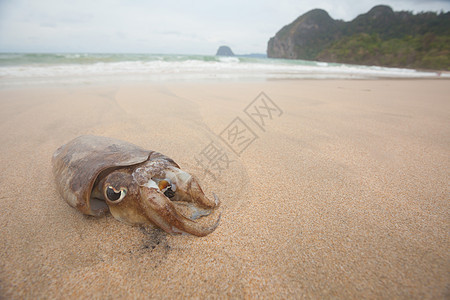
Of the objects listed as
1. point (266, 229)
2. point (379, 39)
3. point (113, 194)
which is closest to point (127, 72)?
point (113, 194)

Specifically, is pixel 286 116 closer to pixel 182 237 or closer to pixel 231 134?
pixel 231 134

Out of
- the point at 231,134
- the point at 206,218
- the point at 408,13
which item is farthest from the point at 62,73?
the point at 408,13

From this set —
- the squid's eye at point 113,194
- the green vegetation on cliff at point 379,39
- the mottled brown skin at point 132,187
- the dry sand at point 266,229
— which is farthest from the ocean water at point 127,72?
the green vegetation on cliff at point 379,39

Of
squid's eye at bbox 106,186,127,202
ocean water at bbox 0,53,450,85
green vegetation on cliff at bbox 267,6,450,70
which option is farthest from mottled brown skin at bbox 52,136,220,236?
green vegetation on cliff at bbox 267,6,450,70

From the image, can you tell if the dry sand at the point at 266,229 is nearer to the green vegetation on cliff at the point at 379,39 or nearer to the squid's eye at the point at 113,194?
the squid's eye at the point at 113,194

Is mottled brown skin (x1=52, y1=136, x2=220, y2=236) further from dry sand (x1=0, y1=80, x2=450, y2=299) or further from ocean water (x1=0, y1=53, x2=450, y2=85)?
ocean water (x1=0, y1=53, x2=450, y2=85)
